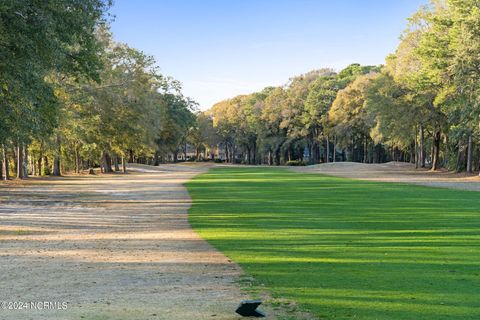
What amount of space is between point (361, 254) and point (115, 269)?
493 centimetres

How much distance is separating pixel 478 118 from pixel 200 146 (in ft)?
341

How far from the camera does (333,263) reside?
980 centimetres

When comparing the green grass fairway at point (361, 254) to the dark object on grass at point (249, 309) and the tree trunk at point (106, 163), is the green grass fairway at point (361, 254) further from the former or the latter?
the tree trunk at point (106, 163)

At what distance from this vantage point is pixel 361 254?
423 inches

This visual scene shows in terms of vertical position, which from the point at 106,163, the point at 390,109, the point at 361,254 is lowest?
the point at 106,163

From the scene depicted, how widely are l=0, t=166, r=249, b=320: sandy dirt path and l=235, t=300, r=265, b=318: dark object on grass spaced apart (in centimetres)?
22

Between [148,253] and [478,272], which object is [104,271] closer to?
[148,253]

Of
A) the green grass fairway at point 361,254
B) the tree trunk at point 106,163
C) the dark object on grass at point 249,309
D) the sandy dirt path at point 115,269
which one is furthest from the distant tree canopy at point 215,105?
the dark object on grass at point 249,309

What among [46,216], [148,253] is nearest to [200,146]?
[46,216]

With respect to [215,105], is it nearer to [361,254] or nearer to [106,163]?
[106,163]

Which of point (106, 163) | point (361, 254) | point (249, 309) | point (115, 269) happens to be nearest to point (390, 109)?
point (106, 163)

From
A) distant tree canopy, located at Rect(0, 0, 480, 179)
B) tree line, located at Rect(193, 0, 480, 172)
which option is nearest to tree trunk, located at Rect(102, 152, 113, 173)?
distant tree canopy, located at Rect(0, 0, 480, 179)

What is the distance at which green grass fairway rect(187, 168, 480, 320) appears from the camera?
22.8 feet

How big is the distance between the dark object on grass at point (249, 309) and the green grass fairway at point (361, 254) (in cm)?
84
